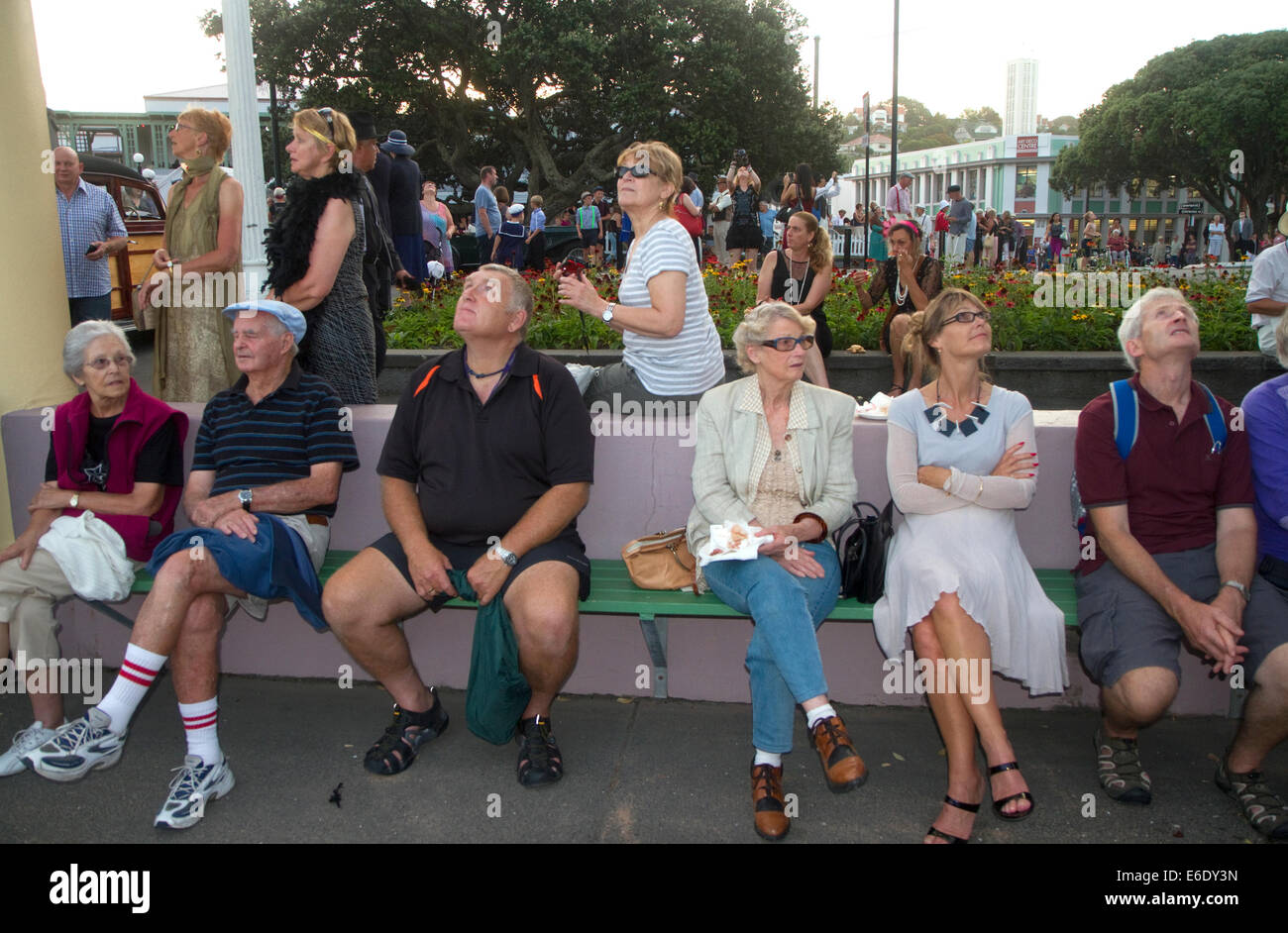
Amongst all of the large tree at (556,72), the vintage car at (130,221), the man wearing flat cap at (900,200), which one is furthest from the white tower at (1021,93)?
the vintage car at (130,221)

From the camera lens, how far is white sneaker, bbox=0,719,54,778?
362 cm

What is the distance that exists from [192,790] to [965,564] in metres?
2.56

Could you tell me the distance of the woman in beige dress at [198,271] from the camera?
480 cm

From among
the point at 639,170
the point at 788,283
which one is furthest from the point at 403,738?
the point at 788,283

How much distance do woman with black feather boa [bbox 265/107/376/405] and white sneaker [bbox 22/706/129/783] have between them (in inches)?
64.4

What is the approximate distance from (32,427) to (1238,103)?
5134cm

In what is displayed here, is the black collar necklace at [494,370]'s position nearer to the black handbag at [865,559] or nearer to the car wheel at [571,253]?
the black handbag at [865,559]

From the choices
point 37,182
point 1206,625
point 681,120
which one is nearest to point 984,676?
point 1206,625

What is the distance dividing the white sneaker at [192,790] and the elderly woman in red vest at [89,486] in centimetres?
70

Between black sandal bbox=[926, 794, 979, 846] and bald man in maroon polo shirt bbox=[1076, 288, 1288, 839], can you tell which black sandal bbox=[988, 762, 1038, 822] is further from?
bald man in maroon polo shirt bbox=[1076, 288, 1288, 839]

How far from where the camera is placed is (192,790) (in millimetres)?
3369

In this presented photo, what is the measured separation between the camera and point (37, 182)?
4.63m

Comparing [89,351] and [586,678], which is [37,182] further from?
[586,678]

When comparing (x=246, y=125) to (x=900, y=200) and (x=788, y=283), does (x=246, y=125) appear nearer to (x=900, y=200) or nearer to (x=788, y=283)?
(x=788, y=283)
